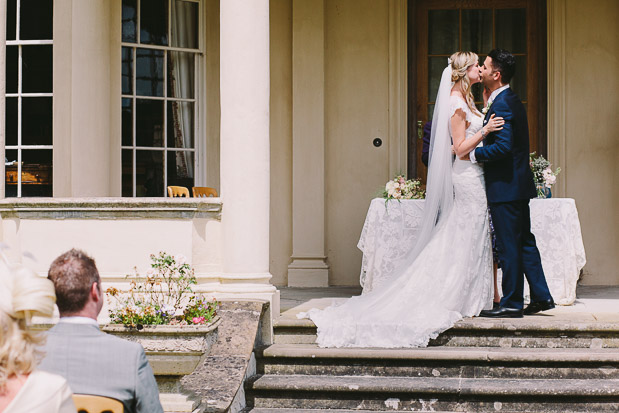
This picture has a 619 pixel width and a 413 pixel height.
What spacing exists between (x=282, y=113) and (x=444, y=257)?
339cm

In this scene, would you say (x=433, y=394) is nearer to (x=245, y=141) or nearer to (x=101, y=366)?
(x=245, y=141)

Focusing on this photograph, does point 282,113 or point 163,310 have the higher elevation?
point 282,113

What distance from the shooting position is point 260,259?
6980 millimetres

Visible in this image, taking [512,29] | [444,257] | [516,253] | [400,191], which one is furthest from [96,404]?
[512,29]

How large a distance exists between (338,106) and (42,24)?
10.2ft

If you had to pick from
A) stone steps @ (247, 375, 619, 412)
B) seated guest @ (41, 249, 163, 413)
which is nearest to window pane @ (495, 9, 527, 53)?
stone steps @ (247, 375, 619, 412)

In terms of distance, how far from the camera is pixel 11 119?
29.5 feet

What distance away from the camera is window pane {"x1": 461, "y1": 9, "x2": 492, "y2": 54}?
9742mm

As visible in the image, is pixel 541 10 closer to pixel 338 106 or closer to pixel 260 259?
pixel 338 106

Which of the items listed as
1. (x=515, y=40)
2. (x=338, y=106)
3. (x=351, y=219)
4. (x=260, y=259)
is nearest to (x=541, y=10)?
(x=515, y=40)

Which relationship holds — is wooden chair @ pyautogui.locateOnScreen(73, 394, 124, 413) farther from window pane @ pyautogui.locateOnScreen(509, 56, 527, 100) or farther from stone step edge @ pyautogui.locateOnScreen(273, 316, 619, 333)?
window pane @ pyautogui.locateOnScreen(509, 56, 527, 100)

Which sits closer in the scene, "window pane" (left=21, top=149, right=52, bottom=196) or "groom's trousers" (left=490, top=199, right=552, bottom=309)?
"groom's trousers" (left=490, top=199, right=552, bottom=309)

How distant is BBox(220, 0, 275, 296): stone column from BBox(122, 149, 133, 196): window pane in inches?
103

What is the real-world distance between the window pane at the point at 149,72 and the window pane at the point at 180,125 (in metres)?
0.23
